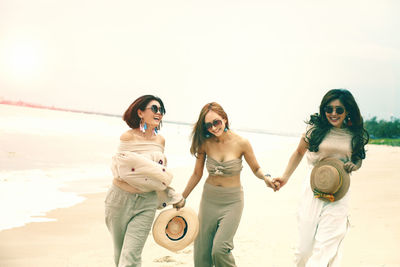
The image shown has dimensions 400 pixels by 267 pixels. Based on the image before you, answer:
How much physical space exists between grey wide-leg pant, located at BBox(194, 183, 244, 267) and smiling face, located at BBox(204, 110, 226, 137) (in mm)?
621

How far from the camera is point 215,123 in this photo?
447 centimetres

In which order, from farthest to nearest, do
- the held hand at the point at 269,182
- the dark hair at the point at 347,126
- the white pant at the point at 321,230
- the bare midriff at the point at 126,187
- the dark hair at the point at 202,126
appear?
the held hand at the point at 269,182
the dark hair at the point at 202,126
the dark hair at the point at 347,126
the bare midriff at the point at 126,187
the white pant at the point at 321,230

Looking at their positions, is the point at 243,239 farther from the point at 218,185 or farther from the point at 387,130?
the point at 387,130

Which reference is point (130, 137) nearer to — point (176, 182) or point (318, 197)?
point (318, 197)

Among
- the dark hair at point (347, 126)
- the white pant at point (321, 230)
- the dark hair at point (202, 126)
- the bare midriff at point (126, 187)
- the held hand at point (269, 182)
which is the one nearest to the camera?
the white pant at point (321, 230)

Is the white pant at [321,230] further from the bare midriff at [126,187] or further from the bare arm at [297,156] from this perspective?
the bare midriff at [126,187]

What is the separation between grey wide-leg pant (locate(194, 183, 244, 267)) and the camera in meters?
4.30

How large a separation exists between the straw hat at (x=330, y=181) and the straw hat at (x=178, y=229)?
135 centimetres

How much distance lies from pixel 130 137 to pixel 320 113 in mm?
2131

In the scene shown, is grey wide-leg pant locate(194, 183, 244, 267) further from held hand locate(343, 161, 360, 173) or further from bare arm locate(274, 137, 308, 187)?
held hand locate(343, 161, 360, 173)

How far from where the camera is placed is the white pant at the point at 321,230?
398 centimetres

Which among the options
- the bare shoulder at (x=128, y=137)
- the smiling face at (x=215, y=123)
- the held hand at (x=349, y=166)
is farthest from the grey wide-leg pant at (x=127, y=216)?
the held hand at (x=349, y=166)

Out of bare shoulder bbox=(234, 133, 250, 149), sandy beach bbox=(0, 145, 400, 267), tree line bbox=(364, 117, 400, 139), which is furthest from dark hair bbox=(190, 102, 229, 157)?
tree line bbox=(364, 117, 400, 139)

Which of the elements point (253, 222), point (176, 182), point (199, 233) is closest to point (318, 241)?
point (199, 233)
